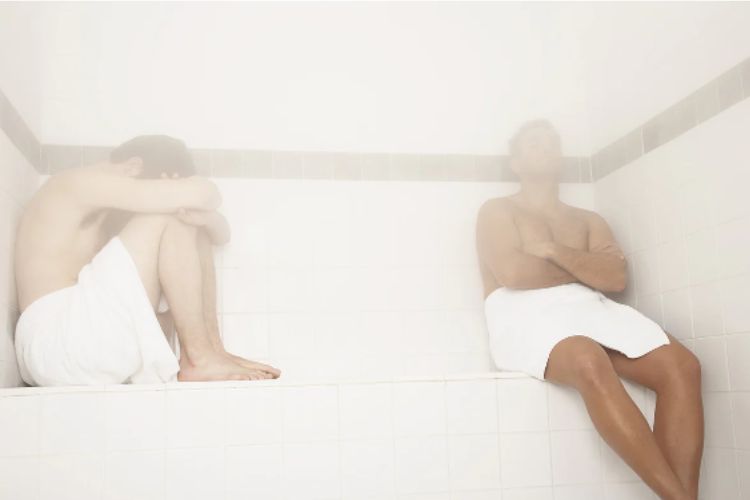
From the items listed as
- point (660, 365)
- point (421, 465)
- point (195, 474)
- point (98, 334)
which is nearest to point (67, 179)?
point (98, 334)

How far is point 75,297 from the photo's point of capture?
2047 millimetres

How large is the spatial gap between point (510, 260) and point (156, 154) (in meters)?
1.20

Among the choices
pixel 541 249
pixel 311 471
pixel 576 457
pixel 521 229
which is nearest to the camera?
pixel 311 471

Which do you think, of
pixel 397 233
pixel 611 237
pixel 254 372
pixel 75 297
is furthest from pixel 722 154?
pixel 75 297

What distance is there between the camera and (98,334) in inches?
78.7

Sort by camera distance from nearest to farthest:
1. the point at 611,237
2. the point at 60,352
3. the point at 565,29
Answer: the point at 60,352 < the point at 611,237 < the point at 565,29

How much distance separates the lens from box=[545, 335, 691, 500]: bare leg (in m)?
1.85

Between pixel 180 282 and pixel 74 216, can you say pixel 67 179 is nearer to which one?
pixel 74 216

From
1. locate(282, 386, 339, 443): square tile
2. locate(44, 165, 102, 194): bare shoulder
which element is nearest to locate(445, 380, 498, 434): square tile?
locate(282, 386, 339, 443): square tile

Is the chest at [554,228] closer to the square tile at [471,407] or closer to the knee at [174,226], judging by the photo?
the square tile at [471,407]

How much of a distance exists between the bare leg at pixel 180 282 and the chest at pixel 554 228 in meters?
1.04

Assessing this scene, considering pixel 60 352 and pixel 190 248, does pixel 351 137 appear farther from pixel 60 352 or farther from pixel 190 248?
pixel 60 352

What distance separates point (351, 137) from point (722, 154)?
1.22 m

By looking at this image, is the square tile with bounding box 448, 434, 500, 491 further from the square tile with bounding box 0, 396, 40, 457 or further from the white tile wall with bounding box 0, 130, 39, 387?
the white tile wall with bounding box 0, 130, 39, 387
